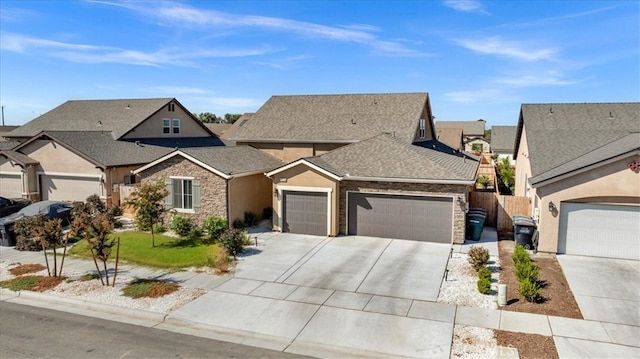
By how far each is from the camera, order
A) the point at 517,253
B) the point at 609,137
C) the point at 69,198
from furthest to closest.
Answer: the point at 69,198
the point at 609,137
the point at 517,253

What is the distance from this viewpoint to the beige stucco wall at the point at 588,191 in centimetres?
1582

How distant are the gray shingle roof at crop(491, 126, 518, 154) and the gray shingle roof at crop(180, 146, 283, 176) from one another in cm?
4350

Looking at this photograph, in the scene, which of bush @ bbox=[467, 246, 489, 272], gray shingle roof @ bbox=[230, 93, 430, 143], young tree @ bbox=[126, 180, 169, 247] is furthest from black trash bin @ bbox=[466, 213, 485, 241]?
young tree @ bbox=[126, 180, 169, 247]

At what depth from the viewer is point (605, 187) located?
16.1 m

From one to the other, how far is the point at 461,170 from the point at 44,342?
1674cm

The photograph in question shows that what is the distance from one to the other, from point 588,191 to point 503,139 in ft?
160

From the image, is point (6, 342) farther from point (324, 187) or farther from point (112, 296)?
point (324, 187)

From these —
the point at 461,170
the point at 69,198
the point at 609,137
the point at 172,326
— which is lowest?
the point at 172,326

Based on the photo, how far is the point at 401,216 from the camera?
19219 millimetres

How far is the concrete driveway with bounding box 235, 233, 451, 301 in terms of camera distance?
44.9 feet

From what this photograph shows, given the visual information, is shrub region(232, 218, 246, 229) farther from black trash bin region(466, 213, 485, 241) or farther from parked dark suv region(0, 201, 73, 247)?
black trash bin region(466, 213, 485, 241)

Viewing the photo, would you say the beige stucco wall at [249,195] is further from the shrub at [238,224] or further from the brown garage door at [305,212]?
the brown garage door at [305,212]

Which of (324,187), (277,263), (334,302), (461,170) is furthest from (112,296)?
(461,170)

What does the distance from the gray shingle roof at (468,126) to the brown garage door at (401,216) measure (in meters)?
77.1
